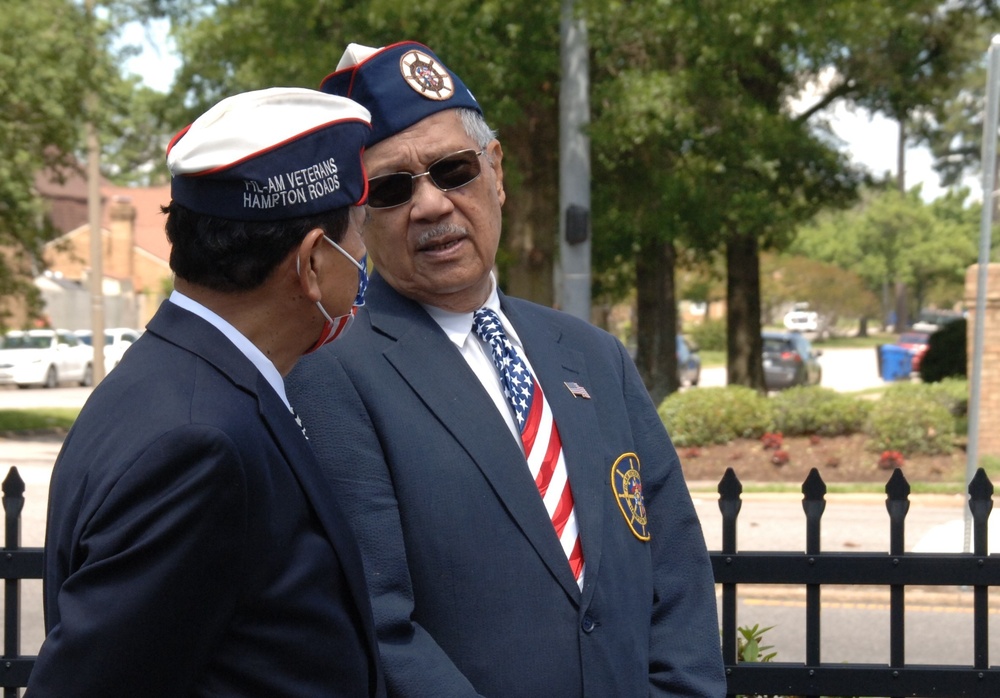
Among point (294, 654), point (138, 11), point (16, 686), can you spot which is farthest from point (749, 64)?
point (294, 654)

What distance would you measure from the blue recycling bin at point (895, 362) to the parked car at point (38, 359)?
2298 centimetres

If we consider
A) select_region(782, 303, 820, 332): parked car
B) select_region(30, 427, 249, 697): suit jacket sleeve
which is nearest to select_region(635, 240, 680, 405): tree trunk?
select_region(30, 427, 249, 697): suit jacket sleeve

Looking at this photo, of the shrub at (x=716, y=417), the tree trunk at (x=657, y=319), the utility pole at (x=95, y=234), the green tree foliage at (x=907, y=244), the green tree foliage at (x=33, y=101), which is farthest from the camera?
the green tree foliage at (x=907, y=244)

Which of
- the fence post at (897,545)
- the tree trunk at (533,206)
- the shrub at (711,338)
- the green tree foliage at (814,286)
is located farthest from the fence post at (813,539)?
the green tree foliage at (814,286)

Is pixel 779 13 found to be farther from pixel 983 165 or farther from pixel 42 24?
pixel 42 24

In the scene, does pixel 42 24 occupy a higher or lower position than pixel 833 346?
higher

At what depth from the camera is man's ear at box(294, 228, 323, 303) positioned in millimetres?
1750

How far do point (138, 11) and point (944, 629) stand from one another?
1728cm

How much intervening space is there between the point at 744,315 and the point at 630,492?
20038 millimetres

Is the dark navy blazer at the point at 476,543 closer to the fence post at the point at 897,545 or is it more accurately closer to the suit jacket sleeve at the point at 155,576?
the suit jacket sleeve at the point at 155,576

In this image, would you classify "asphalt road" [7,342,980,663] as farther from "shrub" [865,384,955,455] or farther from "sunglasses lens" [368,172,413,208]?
"sunglasses lens" [368,172,413,208]

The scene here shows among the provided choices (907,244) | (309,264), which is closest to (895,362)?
(309,264)

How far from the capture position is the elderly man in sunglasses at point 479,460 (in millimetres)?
2297

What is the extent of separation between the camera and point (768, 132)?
15727 mm
